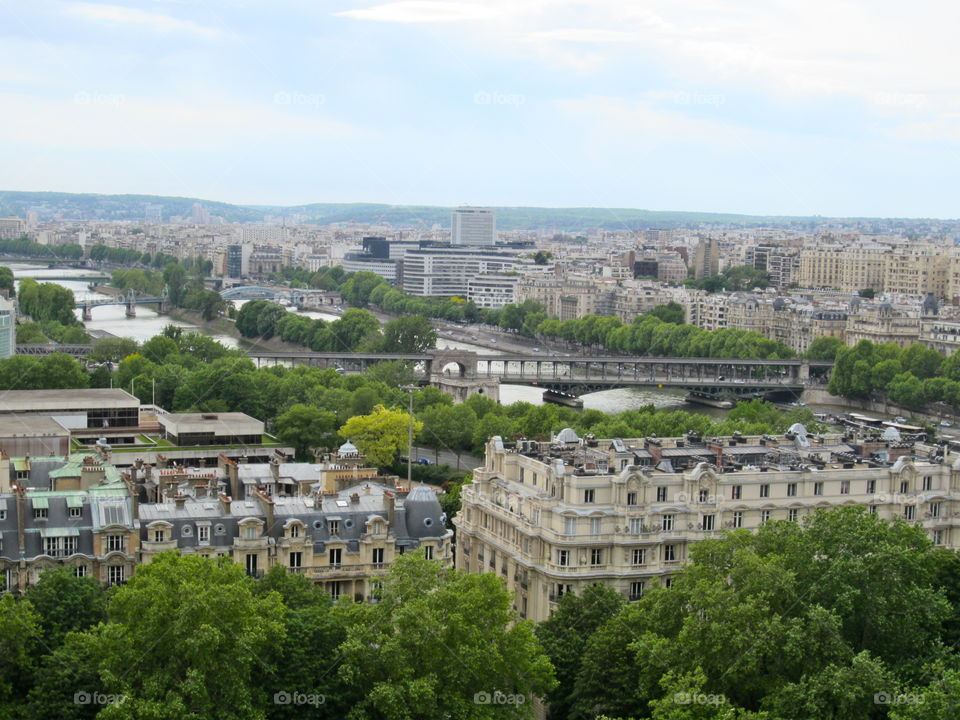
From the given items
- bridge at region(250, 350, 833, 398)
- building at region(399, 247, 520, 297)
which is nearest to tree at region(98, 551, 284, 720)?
bridge at region(250, 350, 833, 398)

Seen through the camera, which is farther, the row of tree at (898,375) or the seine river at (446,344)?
the seine river at (446,344)

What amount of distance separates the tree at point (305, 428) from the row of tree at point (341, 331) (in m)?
47.3

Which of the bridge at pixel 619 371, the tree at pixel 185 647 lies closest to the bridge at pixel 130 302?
the bridge at pixel 619 371

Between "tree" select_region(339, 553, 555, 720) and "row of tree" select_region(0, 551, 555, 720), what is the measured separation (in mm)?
24

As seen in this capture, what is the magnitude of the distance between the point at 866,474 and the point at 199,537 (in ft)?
50.2

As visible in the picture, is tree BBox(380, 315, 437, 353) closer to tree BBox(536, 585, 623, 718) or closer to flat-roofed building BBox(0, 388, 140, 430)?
flat-roofed building BBox(0, 388, 140, 430)

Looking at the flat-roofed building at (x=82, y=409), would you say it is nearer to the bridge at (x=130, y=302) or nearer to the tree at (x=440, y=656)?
the tree at (x=440, y=656)

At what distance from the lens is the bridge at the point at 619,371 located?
92250 millimetres

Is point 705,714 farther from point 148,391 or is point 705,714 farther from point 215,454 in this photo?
point 148,391

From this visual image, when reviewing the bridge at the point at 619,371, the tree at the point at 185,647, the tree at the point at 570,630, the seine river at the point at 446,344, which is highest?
the tree at the point at 185,647

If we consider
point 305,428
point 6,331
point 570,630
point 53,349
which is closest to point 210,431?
point 305,428

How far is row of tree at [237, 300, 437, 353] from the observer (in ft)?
353

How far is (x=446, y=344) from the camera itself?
405 ft

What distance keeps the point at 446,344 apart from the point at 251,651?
98.5 m
